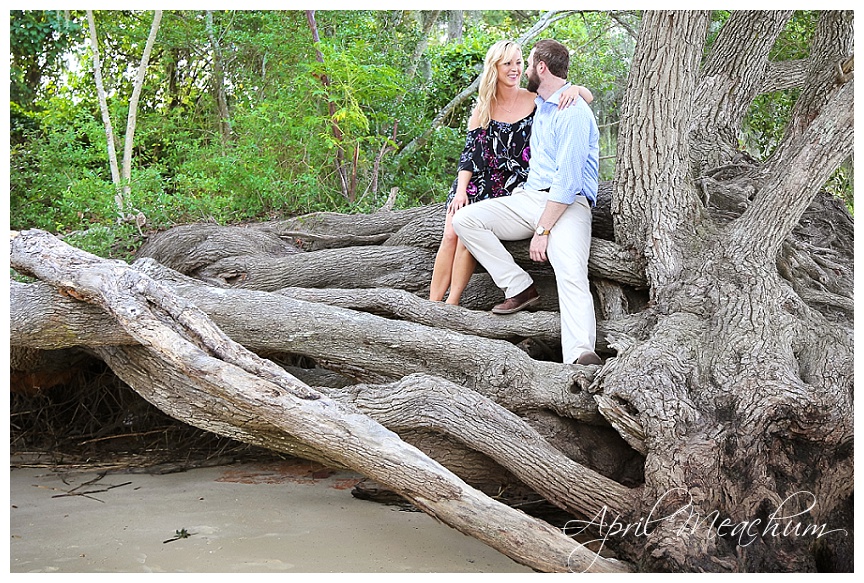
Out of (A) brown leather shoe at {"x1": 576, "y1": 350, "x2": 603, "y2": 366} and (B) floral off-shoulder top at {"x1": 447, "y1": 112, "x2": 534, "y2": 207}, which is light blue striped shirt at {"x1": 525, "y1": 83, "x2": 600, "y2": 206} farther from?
(A) brown leather shoe at {"x1": 576, "y1": 350, "x2": 603, "y2": 366}

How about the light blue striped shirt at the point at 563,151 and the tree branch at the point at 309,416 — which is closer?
the tree branch at the point at 309,416

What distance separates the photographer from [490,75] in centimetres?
487

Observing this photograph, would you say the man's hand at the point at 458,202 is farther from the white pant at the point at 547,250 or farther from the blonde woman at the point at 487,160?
the white pant at the point at 547,250

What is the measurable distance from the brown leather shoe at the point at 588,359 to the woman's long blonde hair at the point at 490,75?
1521mm

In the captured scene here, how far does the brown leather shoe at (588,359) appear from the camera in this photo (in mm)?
4477

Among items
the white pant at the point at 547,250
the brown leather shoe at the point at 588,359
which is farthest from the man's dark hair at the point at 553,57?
the brown leather shoe at the point at 588,359

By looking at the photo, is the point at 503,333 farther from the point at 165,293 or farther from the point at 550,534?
the point at 165,293

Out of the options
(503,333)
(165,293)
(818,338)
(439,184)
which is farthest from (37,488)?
(439,184)

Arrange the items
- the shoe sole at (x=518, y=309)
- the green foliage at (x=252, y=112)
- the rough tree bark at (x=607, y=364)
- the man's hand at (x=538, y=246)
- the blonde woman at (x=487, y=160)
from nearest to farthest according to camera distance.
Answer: the rough tree bark at (x=607, y=364), the man's hand at (x=538, y=246), the shoe sole at (x=518, y=309), the blonde woman at (x=487, y=160), the green foliage at (x=252, y=112)

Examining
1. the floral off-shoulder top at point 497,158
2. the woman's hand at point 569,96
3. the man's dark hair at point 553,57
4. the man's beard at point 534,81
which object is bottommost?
the floral off-shoulder top at point 497,158

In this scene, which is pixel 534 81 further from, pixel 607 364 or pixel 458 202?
pixel 607 364

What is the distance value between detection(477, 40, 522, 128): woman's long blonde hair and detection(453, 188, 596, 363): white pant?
0.52 meters

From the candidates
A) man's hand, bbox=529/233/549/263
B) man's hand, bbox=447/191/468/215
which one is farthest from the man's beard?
man's hand, bbox=529/233/549/263

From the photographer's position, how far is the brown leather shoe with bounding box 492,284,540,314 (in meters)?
4.91
